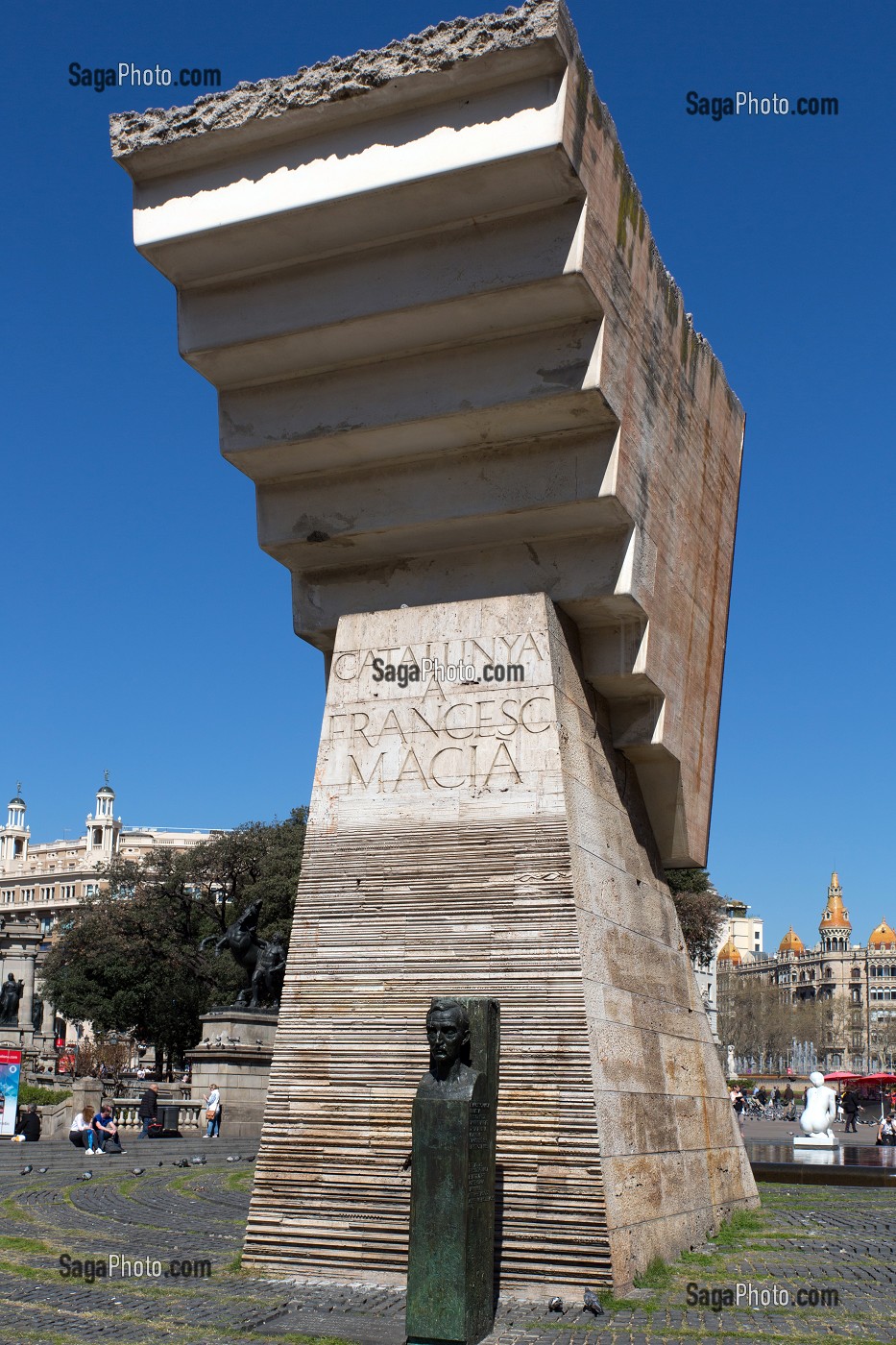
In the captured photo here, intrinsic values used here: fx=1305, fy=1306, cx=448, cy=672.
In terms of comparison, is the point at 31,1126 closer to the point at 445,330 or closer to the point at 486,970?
the point at 486,970

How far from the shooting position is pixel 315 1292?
9203 millimetres

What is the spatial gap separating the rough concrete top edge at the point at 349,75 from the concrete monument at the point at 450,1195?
22.7 feet

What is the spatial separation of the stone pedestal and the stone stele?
1631 centimetres

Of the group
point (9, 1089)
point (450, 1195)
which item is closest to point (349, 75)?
point (450, 1195)

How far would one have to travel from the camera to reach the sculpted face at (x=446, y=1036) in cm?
800

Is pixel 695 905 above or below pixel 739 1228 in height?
above

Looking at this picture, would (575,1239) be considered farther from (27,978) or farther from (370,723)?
(27,978)

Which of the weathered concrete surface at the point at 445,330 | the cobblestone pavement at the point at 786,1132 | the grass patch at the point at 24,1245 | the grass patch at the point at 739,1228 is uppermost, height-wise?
the weathered concrete surface at the point at 445,330

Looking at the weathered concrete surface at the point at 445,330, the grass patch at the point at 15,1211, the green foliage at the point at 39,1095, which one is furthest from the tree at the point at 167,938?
the weathered concrete surface at the point at 445,330

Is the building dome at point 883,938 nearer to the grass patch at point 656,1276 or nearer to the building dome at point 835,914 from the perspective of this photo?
the building dome at point 835,914

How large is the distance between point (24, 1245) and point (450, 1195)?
527 centimetres

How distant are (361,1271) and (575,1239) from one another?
5.27 ft

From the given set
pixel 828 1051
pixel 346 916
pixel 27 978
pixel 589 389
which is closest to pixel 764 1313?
pixel 346 916

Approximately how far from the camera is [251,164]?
1074 centimetres
